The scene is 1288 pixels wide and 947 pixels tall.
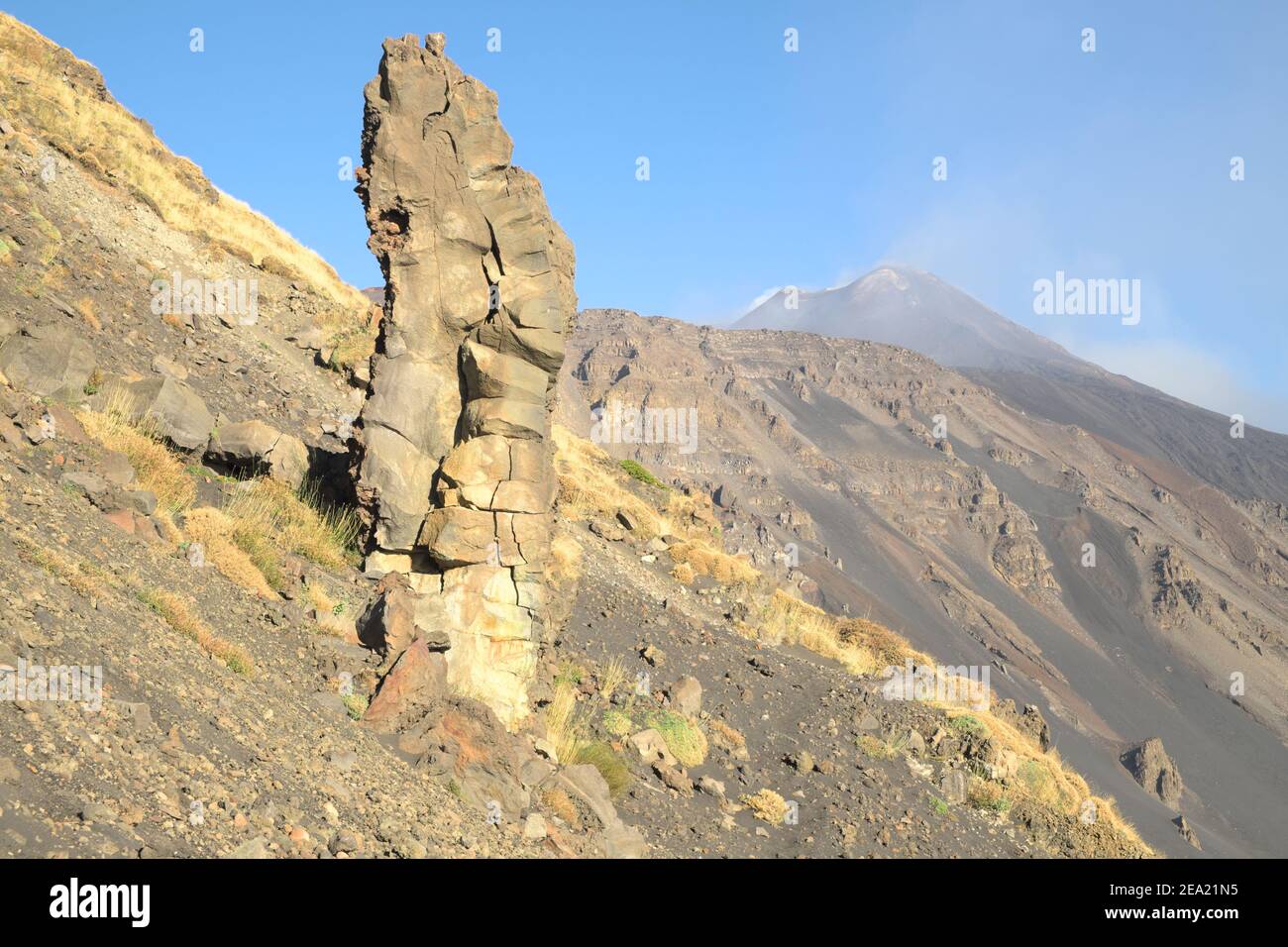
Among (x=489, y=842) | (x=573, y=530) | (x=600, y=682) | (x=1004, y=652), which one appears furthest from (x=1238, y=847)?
(x=489, y=842)

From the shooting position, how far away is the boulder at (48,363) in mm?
9984

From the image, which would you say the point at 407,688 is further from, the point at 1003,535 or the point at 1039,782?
the point at 1003,535

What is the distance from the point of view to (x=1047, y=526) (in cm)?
7069

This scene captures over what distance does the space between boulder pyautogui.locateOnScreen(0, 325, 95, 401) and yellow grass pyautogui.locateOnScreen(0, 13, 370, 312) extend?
1016 centimetres

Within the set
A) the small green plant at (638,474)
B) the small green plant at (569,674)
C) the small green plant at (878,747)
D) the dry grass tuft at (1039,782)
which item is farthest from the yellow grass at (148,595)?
the small green plant at (638,474)

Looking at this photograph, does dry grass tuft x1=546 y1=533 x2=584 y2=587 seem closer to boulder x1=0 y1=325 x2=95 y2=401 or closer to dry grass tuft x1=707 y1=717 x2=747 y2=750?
dry grass tuft x1=707 y1=717 x2=747 y2=750

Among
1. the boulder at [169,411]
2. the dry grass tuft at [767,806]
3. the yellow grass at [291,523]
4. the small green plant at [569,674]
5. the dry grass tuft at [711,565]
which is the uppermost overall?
the boulder at [169,411]

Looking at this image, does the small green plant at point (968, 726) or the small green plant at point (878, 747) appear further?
the small green plant at point (968, 726)

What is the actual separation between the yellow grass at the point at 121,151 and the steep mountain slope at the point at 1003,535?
966 inches

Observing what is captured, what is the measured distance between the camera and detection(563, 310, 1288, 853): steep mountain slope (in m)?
47.4

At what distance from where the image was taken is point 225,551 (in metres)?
8.81

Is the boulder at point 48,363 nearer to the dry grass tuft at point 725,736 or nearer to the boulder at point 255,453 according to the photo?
the boulder at point 255,453

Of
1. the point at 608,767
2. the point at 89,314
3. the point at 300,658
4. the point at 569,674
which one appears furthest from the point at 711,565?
the point at 300,658

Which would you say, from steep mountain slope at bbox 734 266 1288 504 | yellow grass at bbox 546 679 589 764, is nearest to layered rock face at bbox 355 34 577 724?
yellow grass at bbox 546 679 589 764
